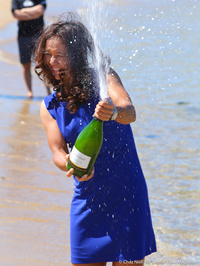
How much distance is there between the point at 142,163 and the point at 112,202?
348 cm

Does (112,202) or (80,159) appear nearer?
(80,159)

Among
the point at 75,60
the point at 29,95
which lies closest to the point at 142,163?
the point at 29,95

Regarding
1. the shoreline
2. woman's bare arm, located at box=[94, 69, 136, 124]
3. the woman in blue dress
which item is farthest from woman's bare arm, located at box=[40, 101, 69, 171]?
the shoreline

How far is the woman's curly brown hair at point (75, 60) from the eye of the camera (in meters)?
2.72

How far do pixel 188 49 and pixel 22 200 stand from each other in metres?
9.81

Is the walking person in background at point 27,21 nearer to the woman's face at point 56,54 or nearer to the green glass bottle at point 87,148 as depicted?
the woman's face at point 56,54

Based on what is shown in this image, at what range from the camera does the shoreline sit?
21.5 m

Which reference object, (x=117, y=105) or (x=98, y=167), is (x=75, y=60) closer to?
(x=117, y=105)

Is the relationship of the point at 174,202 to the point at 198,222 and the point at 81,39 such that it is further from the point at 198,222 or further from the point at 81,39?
the point at 81,39

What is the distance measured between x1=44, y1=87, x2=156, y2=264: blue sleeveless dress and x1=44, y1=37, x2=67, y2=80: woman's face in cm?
18

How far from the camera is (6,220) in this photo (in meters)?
4.54

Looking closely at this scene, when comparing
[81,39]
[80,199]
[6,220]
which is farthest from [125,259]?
[6,220]

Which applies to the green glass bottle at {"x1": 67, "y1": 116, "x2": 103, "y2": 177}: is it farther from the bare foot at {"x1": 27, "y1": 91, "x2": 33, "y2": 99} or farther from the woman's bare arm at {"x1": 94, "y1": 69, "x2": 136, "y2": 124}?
the bare foot at {"x1": 27, "y1": 91, "x2": 33, "y2": 99}

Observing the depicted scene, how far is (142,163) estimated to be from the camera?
620 cm
